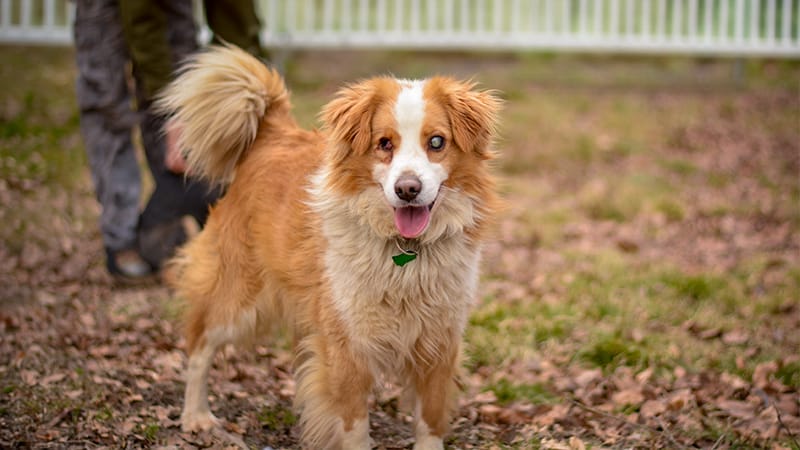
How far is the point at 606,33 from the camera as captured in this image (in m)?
10.5

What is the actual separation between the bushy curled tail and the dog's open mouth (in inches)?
43.2

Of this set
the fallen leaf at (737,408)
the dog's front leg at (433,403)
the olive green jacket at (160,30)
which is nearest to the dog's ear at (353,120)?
the dog's front leg at (433,403)

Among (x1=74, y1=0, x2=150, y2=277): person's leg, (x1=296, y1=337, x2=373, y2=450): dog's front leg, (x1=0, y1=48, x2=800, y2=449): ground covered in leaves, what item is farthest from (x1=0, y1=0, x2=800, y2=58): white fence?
(x1=296, y1=337, x2=373, y2=450): dog's front leg

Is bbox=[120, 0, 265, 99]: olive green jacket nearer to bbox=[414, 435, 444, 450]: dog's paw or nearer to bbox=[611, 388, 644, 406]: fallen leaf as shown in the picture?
bbox=[414, 435, 444, 450]: dog's paw

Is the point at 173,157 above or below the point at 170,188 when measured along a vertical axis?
above

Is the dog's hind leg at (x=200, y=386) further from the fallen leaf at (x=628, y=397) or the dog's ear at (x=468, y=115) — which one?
the fallen leaf at (x=628, y=397)

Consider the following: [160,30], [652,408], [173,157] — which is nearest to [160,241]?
[173,157]

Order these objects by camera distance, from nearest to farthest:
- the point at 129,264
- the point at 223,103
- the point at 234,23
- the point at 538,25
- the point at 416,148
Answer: the point at 416,148, the point at 223,103, the point at 234,23, the point at 129,264, the point at 538,25

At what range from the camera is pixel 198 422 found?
370 centimetres

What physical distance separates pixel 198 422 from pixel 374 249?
1.16m

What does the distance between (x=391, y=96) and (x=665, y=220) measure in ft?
15.6

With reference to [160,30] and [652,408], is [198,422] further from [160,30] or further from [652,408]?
[160,30]

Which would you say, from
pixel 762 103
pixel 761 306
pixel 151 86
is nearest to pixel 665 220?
pixel 761 306

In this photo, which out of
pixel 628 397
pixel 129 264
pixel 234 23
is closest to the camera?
pixel 628 397
